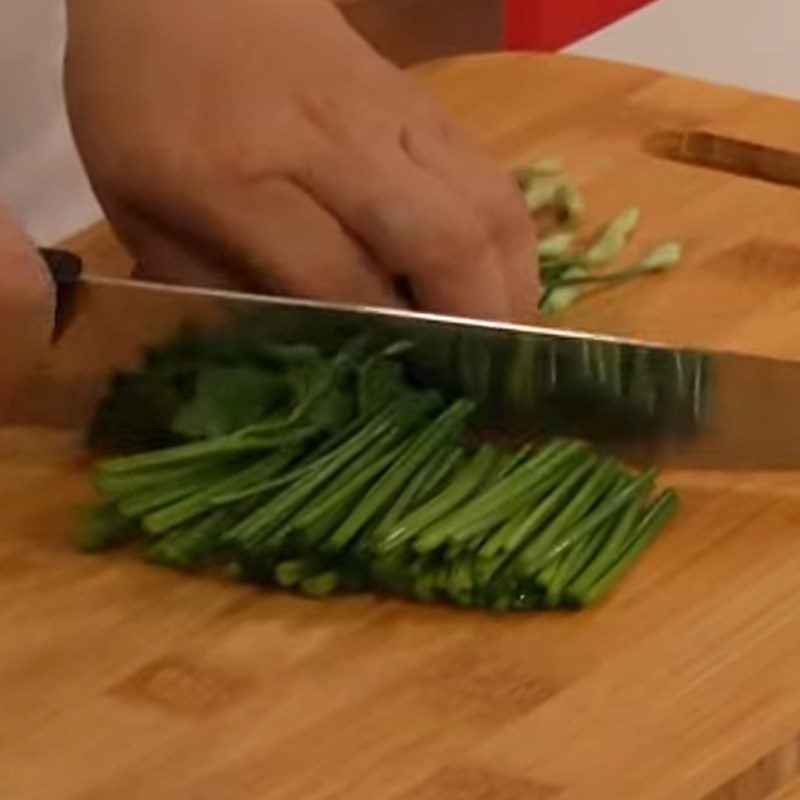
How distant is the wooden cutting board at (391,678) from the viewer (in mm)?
996

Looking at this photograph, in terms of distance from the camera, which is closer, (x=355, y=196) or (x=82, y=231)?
(x=355, y=196)

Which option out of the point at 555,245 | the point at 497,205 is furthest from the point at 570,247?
the point at 497,205

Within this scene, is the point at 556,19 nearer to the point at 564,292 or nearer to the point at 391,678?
the point at 564,292

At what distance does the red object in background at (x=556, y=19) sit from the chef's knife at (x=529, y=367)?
89 cm

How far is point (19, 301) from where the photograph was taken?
1.15 m

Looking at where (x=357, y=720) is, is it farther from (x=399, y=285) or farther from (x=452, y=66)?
(x=452, y=66)

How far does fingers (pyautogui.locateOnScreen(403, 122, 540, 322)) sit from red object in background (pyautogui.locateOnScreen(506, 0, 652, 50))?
0.79m

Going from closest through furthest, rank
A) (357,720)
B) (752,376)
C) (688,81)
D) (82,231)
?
1. (357,720)
2. (752,376)
3. (82,231)
4. (688,81)

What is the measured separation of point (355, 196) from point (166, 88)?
4.5 inches

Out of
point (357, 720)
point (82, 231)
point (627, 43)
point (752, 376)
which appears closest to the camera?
point (357, 720)

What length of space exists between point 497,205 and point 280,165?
110mm

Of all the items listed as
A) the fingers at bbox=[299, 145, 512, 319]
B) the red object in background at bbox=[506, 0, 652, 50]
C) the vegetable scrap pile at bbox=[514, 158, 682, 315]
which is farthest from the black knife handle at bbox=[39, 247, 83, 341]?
the red object in background at bbox=[506, 0, 652, 50]

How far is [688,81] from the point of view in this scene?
1.64m

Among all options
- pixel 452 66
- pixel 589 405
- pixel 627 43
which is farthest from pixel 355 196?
pixel 627 43
